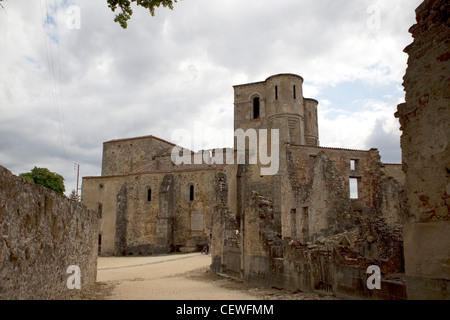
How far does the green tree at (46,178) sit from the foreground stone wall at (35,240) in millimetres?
37062

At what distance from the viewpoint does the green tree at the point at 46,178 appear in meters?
43.5

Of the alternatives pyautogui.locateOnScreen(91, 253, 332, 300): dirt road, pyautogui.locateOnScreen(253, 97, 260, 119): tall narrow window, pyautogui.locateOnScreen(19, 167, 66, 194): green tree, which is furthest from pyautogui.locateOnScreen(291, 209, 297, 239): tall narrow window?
pyautogui.locateOnScreen(19, 167, 66, 194): green tree

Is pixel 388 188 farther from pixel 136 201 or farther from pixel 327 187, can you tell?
pixel 136 201

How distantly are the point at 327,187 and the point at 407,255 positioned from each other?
12921 millimetres

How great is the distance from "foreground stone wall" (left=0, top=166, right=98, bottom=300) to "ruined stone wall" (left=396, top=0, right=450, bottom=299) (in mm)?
5585

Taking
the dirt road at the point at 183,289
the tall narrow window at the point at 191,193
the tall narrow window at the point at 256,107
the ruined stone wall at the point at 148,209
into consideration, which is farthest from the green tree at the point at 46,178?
the dirt road at the point at 183,289

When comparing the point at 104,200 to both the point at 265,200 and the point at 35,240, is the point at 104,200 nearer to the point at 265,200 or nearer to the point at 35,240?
the point at 265,200

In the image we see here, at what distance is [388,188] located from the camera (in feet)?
63.2

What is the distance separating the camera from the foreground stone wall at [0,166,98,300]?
545 cm

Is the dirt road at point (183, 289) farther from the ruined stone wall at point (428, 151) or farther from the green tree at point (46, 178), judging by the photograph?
the green tree at point (46, 178)

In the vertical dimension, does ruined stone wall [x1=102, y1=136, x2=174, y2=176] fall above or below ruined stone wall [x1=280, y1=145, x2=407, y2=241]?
above

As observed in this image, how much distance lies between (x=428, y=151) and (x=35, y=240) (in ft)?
20.7

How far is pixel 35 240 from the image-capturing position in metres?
6.66

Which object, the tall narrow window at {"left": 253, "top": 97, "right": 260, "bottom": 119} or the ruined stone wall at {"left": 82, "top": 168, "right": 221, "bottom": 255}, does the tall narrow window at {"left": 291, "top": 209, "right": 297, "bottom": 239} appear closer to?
the ruined stone wall at {"left": 82, "top": 168, "right": 221, "bottom": 255}
